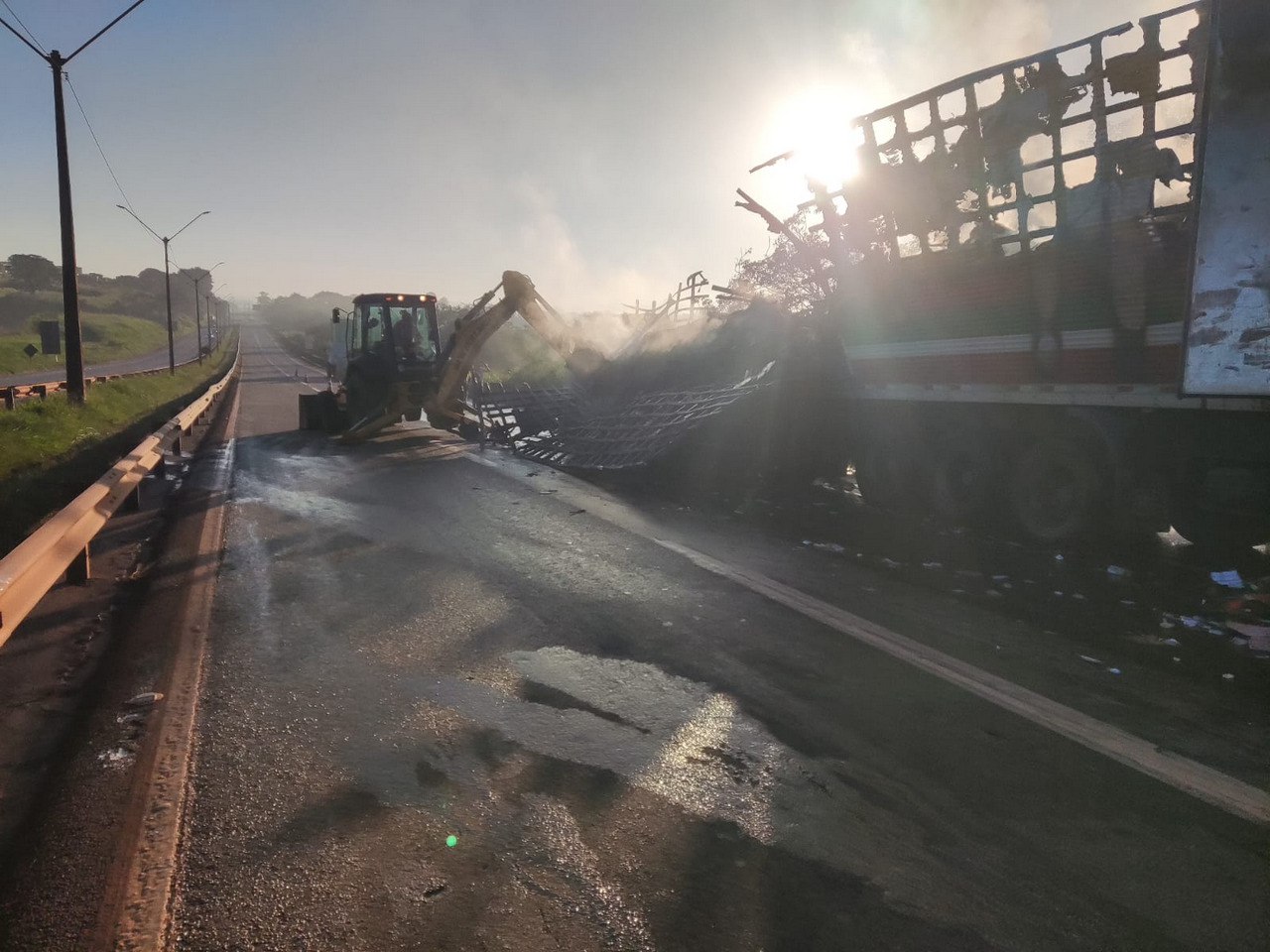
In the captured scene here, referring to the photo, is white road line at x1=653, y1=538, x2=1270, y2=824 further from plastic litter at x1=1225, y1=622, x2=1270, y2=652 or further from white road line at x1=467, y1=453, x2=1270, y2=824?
plastic litter at x1=1225, y1=622, x2=1270, y2=652

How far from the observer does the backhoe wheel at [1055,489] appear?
8.27 metres

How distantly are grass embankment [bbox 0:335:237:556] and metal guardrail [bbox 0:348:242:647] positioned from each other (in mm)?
961

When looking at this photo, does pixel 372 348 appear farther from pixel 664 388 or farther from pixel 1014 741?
pixel 1014 741

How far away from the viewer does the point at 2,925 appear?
268 cm

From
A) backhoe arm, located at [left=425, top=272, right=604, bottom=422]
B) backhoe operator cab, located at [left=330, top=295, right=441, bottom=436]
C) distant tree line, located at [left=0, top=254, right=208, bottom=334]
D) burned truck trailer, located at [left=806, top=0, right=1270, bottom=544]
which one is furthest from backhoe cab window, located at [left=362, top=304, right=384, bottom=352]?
distant tree line, located at [left=0, top=254, right=208, bottom=334]

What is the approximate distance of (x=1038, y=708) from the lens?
4.46m

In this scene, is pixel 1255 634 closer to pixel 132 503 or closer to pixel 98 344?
pixel 132 503

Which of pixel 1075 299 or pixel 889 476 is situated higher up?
pixel 1075 299

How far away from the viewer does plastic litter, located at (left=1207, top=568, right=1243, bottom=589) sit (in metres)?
7.19

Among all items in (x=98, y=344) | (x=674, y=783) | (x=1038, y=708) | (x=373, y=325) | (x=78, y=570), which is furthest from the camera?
(x=98, y=344)

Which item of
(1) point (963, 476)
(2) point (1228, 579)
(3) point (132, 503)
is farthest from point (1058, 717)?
(3) point (132, 503)

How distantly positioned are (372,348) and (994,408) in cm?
1286

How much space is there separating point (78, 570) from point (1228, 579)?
30.6 feet

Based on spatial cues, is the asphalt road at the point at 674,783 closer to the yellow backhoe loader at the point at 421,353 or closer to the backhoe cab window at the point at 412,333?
the yellow backhoe loader at the point at 421,353
